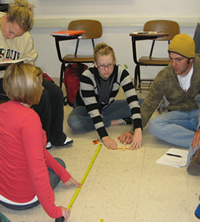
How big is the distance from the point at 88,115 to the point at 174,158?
896mm

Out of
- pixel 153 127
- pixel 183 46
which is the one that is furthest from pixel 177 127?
pixel 183 46

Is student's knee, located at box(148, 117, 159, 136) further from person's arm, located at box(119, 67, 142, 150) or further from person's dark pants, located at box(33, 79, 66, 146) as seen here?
person's dark pants, located at box(33, 79, 66, 146)

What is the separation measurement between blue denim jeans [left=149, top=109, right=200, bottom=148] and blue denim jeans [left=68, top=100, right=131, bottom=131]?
44cm

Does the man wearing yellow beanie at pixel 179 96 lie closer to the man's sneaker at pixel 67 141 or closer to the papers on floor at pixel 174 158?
the papers on floor at pixel 174 158

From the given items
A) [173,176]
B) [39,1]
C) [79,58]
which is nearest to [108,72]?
[173,176]

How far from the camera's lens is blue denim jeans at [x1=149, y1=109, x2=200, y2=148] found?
2248 mm

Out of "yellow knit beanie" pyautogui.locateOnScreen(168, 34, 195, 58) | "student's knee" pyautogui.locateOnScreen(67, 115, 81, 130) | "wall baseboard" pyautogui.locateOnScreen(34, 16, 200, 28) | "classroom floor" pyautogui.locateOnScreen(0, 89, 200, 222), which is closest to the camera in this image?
"classroom floor" pyautogui.locateOnScreen(0, 89, 200, 222)

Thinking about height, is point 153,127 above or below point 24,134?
below

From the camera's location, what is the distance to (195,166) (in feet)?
6.11

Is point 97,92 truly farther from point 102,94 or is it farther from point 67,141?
point 67,141

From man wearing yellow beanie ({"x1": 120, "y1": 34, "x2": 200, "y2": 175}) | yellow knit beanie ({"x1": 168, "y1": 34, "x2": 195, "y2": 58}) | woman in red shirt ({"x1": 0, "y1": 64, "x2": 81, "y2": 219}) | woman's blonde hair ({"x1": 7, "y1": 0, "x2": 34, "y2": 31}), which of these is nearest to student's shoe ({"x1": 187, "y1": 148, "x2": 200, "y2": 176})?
man wearing yellow beanie ({"x1": 120, "y1": 34, "x2": 200, "y2": 175})

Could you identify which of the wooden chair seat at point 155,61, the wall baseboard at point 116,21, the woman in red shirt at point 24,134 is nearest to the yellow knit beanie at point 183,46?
the wooden chair seat at point 155,61

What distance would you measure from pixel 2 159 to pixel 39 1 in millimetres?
3071

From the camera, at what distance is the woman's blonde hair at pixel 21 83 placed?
1.28m
